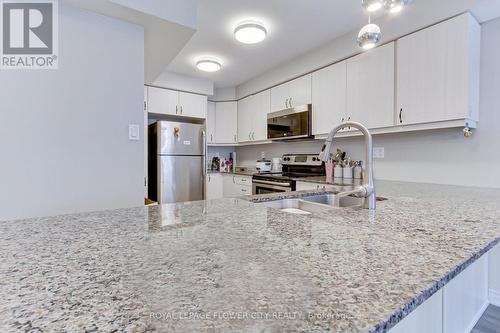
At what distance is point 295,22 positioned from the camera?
7.68ft

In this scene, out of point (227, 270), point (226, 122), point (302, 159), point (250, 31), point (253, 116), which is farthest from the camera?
point (226, 122)

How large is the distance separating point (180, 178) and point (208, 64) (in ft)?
5.07

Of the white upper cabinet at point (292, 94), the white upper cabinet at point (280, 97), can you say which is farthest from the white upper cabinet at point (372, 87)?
the white upper cabinet at point (280, 97)

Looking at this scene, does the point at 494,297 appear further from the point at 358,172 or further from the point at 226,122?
the point at 226,122

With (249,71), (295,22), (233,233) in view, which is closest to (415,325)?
(233,233)

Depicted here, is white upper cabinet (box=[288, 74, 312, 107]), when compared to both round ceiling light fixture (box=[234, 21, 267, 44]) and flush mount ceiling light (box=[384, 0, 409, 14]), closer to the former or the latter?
round ceiling light fixture (box=[234, 21, 267, 44])

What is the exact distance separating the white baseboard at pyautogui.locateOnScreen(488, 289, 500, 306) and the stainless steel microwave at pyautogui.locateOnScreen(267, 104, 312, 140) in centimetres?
206

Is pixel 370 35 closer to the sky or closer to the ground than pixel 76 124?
closer to the sky

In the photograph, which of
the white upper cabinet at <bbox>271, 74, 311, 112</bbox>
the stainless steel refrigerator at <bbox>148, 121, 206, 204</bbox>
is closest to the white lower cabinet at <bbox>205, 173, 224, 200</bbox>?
the stainless steel refrigerator at <bbox>148, 121, 206, 204</bbox>

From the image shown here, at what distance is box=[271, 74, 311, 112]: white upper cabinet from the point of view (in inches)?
120

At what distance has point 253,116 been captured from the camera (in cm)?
398

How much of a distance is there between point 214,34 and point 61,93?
1.59 metres

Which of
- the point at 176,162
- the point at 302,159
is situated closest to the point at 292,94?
the point at 302,159

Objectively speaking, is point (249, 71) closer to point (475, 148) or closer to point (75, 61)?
point (75, 61)
